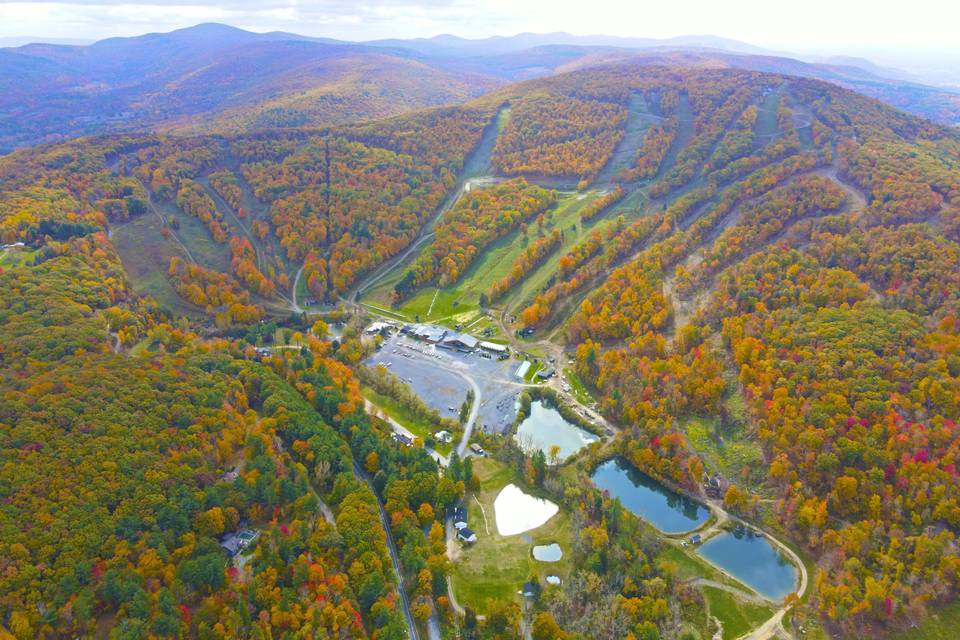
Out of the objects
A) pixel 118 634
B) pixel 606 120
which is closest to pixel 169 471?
pixel 118 634

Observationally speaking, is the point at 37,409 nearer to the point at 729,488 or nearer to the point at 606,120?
the point at 729,488

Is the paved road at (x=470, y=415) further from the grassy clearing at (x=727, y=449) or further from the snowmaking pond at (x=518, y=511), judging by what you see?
the grassy clearing at (x=727, y=449)

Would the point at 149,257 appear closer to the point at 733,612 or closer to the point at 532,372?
the point at 532,372

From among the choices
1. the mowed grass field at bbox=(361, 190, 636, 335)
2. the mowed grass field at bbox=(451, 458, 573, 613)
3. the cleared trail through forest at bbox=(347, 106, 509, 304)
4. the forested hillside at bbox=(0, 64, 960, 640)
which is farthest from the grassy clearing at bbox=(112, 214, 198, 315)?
the mowed grass field at bbox=(451, 458, 573, 613)

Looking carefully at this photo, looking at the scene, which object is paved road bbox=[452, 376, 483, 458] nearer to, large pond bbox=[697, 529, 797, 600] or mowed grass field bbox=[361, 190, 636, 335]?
mowed grass field bbox=[361, 190, 636, 335]

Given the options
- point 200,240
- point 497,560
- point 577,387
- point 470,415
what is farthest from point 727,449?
point 200,240

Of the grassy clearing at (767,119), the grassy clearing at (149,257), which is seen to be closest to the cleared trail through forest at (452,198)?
the grassy clearing at (149,257)
